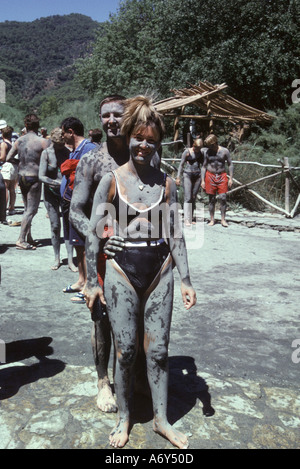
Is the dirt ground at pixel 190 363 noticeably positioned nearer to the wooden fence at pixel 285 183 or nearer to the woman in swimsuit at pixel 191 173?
the woman in swimsuit at pixel 191 173

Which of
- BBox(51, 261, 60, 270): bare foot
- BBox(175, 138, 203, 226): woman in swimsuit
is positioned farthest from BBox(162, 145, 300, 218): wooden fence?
BBox(51, 261, 60, 270): bare foot

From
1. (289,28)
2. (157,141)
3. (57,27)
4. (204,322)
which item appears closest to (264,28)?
(289,28)

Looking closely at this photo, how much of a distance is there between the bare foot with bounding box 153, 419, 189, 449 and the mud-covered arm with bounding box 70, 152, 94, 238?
3.92 ft

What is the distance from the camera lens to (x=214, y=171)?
10.1m

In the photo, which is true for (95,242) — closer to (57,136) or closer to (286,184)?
(57,136)

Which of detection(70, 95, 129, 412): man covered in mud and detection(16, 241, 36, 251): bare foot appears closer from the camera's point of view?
detection(70, 95, 129, 412): man covered in mud

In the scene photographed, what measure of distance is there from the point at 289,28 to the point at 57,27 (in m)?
164

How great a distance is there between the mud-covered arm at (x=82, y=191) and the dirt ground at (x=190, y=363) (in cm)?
116

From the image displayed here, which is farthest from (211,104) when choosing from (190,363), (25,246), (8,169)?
(190,363)

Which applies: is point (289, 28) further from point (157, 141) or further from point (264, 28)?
point (157, 141)

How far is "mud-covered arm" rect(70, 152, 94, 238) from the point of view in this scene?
116 inches

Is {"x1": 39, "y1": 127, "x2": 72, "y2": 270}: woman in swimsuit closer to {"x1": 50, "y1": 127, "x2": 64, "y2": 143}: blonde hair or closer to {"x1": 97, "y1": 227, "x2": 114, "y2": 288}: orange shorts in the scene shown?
{"x1": 50, "y1": 127, "x2": 64, "y2": 143}: blonde hair

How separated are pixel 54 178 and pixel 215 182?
4.59 meters
